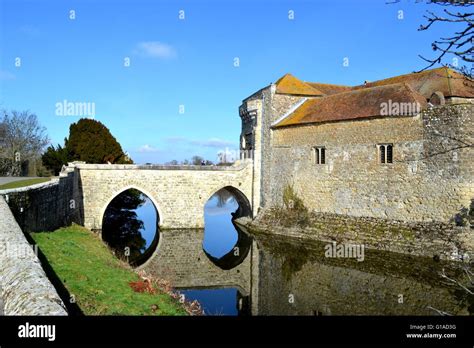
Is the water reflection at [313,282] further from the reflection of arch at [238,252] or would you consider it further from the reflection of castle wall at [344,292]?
the reflection of arch at [238,252]

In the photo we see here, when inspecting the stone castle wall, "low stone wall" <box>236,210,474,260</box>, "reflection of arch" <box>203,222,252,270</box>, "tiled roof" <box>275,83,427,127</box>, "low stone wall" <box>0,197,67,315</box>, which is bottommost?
"reflection of arch" <box>203,222,252,270</box>

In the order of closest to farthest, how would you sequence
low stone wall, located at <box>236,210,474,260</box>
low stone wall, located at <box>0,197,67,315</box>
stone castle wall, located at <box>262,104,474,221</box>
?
low stone wall, located at <box>0,197,67,315</box> < low stone wall, located at <box>236,210,474,260</box> < stone castle wall, located at <box>262,104,474,221</box>

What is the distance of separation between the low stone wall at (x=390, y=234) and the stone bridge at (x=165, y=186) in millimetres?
4329

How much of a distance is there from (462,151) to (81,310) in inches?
564

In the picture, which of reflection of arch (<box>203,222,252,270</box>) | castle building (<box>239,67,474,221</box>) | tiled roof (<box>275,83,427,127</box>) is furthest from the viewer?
tiled roof (<box>275,83,427,127</box>)

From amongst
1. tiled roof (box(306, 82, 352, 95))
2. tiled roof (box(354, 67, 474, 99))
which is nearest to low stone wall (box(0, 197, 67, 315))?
tiled roof (box(354, 67, 474, 99))

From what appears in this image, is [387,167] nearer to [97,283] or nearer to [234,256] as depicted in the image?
[234,256]

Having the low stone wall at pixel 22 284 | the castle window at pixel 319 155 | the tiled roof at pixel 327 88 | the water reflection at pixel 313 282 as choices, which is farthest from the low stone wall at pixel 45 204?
the tiled roof at pixel 327 88

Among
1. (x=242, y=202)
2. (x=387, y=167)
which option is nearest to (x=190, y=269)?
(x=387, y=167)

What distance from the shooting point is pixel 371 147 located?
18625mm

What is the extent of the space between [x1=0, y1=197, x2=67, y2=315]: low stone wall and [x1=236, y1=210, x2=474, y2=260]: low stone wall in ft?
44.4

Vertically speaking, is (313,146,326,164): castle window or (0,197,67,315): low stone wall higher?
(313,146,326,164): castle window

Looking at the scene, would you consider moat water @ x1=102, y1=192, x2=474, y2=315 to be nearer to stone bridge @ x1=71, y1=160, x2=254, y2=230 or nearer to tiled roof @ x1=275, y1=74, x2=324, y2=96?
stone bridge @ x1=71, y1=160, x2=254, y2=230

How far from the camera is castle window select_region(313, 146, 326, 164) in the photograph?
2095 centimetres
